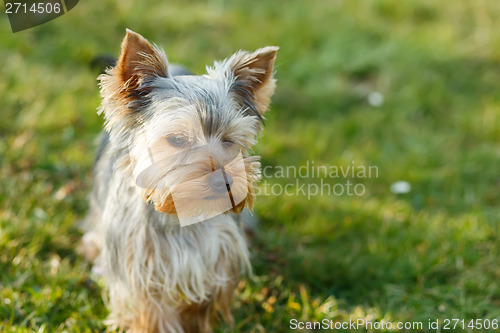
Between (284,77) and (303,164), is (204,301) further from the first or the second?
(284,77)

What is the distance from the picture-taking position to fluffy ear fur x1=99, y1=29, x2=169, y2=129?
307 cm

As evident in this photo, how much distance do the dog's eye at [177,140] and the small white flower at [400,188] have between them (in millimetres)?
2866

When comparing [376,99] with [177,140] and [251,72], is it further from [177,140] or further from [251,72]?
[177,140]

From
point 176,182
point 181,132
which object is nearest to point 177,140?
point 181,132

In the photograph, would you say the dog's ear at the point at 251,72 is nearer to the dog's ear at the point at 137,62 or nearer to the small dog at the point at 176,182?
the small dog at the point at 176,182

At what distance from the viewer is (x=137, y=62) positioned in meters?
3.10

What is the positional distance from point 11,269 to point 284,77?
3.85m

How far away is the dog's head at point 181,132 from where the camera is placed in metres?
3.03

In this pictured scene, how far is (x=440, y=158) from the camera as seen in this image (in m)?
5.83

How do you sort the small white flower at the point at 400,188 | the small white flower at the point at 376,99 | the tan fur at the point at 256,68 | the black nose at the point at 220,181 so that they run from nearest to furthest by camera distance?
the black nose at the point at 220,181 < the tan fur at the point at 256,68 < the small white flower at the point at 400,188 < the small white flower at the point at 376,99

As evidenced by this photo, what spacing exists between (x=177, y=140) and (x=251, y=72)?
2.05ft

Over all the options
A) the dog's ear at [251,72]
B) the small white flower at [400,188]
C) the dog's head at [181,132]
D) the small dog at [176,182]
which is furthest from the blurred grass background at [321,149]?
the dog's ear at [251,72]

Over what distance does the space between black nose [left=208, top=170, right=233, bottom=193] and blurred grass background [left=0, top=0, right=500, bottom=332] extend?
1.32m

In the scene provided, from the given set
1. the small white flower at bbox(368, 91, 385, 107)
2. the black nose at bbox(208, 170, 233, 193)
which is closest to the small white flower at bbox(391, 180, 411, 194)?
the small white flower at bbox(368, 91, 385, 107)
